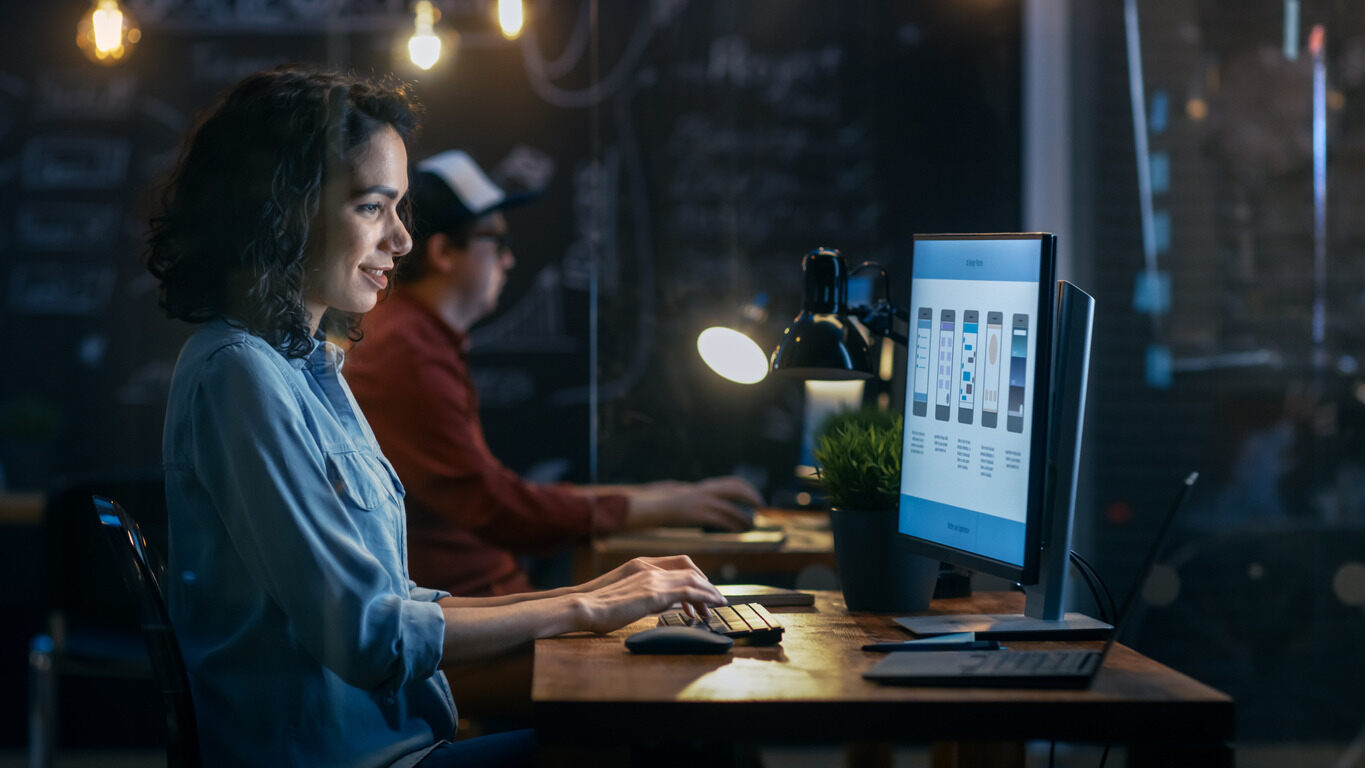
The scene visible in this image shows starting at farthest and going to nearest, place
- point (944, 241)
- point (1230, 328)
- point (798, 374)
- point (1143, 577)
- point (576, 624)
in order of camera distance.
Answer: point (1230, 328), point (798, 374), point (944, 241), point (576, 624), point (1143, 577)

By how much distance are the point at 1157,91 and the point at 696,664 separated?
2850mm

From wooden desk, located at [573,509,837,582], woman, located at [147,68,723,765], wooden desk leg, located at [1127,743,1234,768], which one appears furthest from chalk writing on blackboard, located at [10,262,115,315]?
wooden desk leg, located at [1127,743,1234,768]

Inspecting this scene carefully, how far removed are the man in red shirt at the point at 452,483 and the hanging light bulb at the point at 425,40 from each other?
1.06 m

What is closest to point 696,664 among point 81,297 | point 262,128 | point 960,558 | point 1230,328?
point 960,558

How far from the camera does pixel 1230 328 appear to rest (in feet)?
11.4

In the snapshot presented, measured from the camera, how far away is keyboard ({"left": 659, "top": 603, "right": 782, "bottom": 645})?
1.45m

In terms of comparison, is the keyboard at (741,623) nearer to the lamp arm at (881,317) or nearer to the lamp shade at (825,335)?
the lamp shade at (825,335)

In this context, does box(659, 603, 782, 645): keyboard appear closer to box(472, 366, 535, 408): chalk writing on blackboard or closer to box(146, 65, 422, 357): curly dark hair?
box(146, 65, 422, 357): curly dark hair

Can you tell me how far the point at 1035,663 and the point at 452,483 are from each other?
168 centimetres

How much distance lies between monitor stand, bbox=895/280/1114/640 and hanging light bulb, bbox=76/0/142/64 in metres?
3.12

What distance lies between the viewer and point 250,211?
146 centimetres

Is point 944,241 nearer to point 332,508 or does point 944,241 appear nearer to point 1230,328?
point 332,508

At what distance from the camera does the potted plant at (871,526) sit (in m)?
1.69

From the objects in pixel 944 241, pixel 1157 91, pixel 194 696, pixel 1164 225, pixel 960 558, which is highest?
pixel 1157 91
